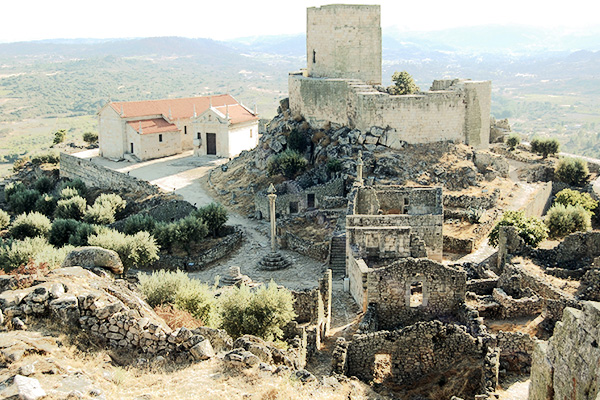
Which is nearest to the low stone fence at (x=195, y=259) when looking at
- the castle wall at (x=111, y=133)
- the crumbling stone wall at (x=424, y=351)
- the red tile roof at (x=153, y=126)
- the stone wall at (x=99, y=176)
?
the stone wall at (x=99, y=176)

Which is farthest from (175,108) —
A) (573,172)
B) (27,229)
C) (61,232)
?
(573,172)

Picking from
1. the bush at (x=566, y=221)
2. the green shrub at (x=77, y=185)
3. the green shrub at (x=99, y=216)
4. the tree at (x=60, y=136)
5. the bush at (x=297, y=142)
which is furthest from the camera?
the tree at (x=60, y=136)

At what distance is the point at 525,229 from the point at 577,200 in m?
10.0

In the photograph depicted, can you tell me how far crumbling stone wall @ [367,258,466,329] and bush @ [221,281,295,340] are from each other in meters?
2.61

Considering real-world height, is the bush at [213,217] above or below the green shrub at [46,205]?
above

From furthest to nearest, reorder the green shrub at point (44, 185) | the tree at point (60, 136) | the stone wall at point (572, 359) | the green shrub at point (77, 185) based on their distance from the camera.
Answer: the tree at point (60, 136), the green shrub at point (44, 185), the green shrub at point (77, 185), the stone wall at point (572, 359)

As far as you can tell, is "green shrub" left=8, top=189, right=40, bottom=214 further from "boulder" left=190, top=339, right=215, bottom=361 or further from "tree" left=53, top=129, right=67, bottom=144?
"boulder" left=190, top=339, right=215, bottom=361

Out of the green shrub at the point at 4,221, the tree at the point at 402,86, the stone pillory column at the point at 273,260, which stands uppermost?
the tree at the point at 402,86

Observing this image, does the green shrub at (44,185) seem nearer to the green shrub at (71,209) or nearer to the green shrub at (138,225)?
the green shrub at (71,209)

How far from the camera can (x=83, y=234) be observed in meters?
30.1

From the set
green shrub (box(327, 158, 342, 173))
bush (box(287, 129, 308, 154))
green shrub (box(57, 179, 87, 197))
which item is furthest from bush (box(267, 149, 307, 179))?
green shrub (box(57, 179, 87, 197))

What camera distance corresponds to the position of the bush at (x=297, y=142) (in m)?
38.9

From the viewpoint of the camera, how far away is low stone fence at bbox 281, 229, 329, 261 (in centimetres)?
2659

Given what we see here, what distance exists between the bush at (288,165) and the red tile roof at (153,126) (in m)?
13.4
